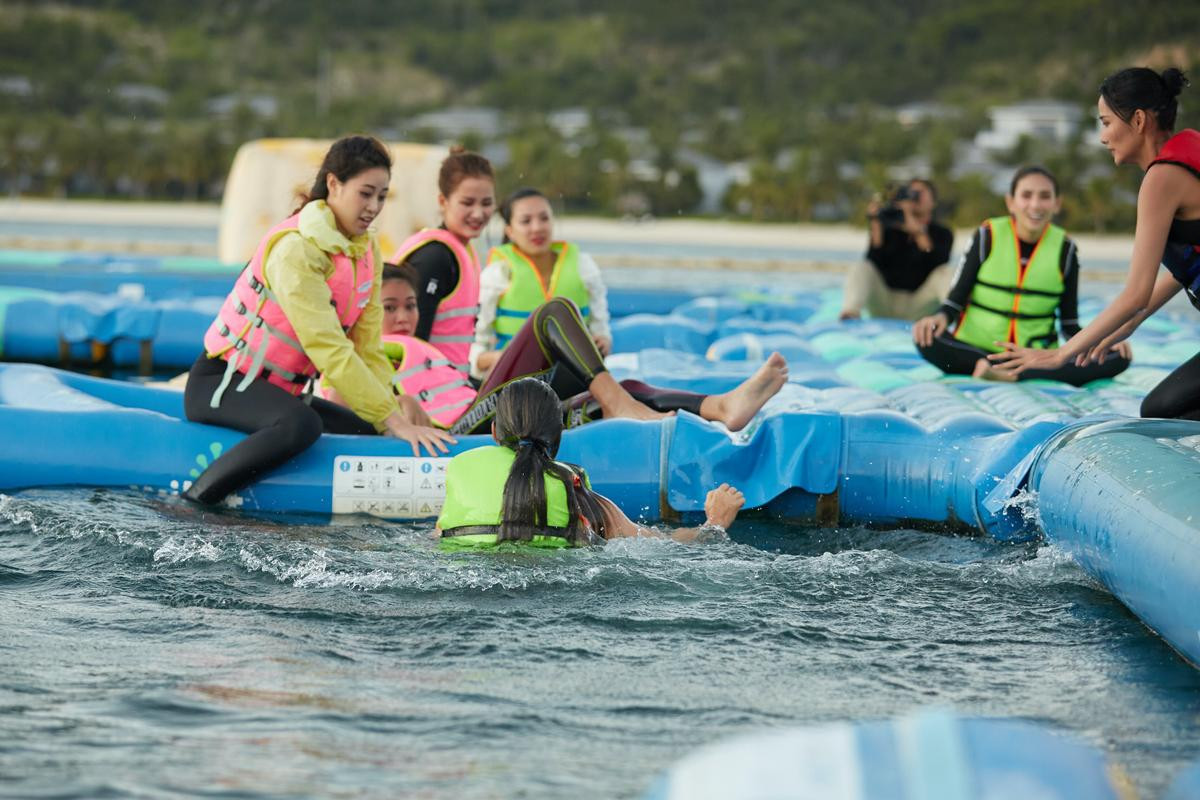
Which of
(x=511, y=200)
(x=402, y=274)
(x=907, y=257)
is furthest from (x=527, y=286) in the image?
(x=907, y=257)

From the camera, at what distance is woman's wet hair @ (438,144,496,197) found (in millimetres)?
4883

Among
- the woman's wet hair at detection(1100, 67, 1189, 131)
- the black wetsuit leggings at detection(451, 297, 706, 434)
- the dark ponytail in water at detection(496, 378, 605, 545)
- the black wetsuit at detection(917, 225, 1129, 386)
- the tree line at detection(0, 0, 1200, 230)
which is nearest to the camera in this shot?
the dark ponytail in water at detection(496, 378, 605, 545)

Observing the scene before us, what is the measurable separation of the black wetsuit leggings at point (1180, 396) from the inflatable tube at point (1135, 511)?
0.27 metres

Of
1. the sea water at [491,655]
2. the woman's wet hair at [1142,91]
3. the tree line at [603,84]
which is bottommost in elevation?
the sea water at [491,655]

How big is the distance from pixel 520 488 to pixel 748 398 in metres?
1.20

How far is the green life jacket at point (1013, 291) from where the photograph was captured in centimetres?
580

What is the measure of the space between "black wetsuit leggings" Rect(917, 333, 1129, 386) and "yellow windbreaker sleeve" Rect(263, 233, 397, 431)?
2.62 metres

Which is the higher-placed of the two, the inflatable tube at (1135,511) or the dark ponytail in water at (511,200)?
the dark ponytail in water at (511,200)

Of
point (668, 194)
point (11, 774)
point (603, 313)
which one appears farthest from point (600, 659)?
point (668, 194)

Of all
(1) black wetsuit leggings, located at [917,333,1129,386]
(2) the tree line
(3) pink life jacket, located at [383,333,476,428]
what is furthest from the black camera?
(2) the tree line

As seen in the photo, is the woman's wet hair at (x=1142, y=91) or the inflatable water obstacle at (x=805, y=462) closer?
the inflatable water obstacle at (x=805, y=462)

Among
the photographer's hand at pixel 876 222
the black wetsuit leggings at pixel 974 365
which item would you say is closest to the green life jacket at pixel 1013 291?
the black wetsuit leggings at pixel 974 365

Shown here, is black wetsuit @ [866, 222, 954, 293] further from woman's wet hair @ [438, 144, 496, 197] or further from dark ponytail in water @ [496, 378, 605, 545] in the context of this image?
dark ponytail in water @ [496, 378, 605, 545]

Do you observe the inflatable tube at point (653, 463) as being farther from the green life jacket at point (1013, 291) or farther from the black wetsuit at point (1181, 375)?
the green life jacket at point (1013, 291)
